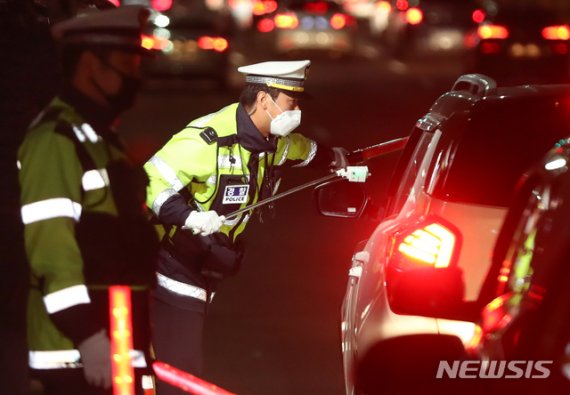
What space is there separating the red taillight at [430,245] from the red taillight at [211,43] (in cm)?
2089

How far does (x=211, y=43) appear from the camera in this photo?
25.6 metres

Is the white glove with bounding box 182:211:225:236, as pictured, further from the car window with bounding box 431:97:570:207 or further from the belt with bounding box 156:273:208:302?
the car window with bounding box 431:97:570:207

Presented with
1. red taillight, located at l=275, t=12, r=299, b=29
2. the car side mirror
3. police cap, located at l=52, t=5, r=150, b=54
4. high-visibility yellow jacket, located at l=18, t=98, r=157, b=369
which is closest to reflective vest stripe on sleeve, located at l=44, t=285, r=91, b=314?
high-visibility yellow jacket, located at l=18, t=98, r=157, b=369

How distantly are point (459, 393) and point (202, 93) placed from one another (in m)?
23.7

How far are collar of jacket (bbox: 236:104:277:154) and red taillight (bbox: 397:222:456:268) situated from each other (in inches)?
40.9

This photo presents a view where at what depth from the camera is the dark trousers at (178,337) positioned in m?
5.69

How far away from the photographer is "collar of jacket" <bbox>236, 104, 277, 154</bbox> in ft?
18.6

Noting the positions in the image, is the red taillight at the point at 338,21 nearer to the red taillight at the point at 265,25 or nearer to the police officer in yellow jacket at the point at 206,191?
the red taillight at the point at 265,25

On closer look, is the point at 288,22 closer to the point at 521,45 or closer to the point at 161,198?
the point at 521,45

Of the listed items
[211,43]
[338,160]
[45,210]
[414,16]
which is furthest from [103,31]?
[414,16]

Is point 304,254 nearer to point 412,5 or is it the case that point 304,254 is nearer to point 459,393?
point 459,393

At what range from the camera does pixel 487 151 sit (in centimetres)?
495

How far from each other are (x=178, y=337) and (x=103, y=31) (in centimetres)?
164

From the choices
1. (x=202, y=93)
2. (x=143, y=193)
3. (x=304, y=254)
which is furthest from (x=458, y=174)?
(x=202, y=93)
